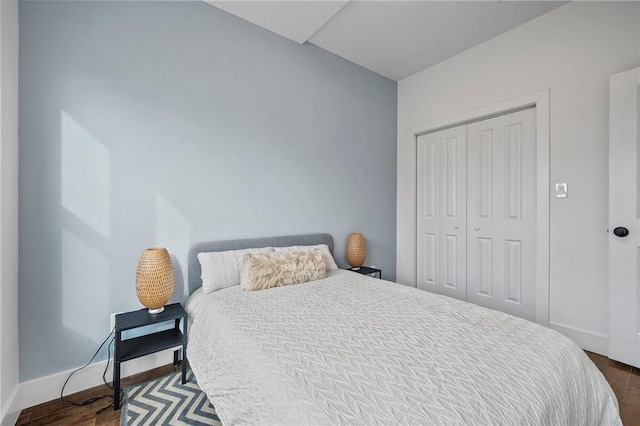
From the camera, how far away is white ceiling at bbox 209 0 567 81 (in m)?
2.23

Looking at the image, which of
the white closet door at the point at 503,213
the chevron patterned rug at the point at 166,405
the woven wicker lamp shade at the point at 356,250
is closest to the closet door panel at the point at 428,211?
the white closet door at the point at 503,213

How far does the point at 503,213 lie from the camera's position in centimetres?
270

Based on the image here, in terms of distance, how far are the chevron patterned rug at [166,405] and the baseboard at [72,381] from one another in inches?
6.5

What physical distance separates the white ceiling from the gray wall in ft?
0.53

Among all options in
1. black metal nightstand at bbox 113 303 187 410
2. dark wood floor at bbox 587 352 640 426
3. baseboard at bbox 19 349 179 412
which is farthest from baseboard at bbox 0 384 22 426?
dark wood floor at bbox 587 352 640 426

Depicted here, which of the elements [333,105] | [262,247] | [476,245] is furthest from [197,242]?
[476,245]

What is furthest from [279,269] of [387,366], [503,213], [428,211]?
[503,213]

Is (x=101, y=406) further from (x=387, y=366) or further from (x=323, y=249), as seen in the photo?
(x=323, y=249)

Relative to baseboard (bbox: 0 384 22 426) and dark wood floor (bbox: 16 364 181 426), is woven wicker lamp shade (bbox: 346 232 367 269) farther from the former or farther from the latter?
baseboard (bbox: 0 384 22 426)

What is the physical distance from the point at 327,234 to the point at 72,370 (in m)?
2.04

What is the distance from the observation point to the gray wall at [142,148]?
1613mm

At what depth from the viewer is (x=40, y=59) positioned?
1.61 m

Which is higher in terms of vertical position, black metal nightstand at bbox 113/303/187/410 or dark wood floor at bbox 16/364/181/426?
black metal nightstand at bbox 113/303/187/410

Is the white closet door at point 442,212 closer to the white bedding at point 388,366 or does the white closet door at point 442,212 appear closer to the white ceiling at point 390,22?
the white ceiling at point 390,22
